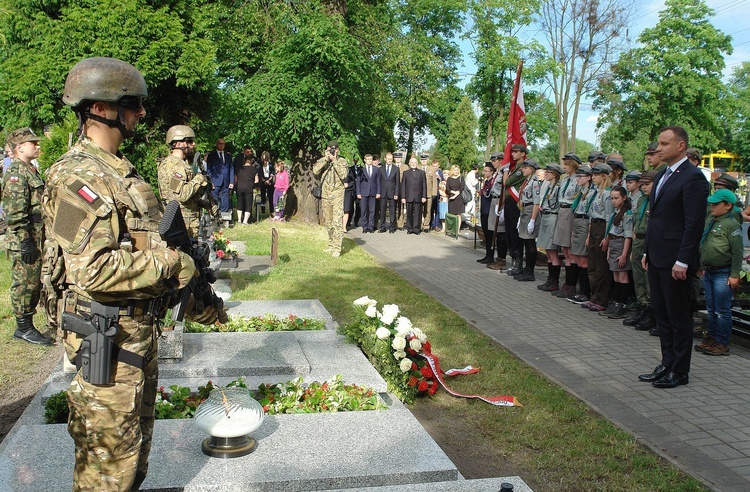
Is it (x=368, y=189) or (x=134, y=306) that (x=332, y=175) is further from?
(x=134, y=306)

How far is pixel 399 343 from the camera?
19.0 ft

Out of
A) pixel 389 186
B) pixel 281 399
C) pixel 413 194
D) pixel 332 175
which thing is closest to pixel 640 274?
pixel 281 399

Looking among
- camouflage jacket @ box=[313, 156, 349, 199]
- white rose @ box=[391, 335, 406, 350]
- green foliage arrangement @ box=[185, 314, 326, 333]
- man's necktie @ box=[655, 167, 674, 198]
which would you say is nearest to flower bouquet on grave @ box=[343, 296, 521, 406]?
white rose @ box=[391, 335, 406, 350]

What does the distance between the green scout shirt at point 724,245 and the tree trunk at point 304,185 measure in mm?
13443

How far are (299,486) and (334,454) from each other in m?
0.40

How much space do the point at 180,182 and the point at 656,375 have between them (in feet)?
18.3

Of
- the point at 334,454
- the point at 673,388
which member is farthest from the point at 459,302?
the point at 334,454

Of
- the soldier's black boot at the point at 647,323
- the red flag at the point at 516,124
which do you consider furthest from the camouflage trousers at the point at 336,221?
the soldier's black boot at the point at 647,323

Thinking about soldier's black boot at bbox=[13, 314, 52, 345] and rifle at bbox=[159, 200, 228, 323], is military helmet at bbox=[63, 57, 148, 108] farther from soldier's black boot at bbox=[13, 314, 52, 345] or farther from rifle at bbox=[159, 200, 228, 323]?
soldier's black boot at bbox=[13, 314, 52, 345]

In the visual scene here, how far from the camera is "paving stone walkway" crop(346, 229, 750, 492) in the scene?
4887 millimetres

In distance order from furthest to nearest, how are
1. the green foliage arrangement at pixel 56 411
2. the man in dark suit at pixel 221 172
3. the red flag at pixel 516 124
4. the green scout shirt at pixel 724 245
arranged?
the man in dark suit at pixel 221 172 → the red flag at pixel 516 124 → the green scout shirt at pixel 724 245 → the green foliage arrangement at pixel 56 411

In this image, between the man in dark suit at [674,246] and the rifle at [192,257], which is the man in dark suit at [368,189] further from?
the rifle at [192,257]

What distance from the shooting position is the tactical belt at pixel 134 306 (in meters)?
2.91

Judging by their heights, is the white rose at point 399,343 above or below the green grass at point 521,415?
above
